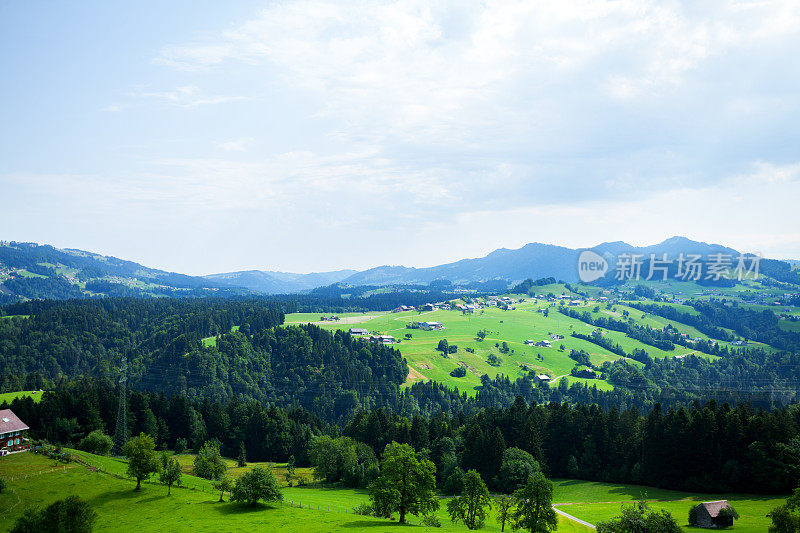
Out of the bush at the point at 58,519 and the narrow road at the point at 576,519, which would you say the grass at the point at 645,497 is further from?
the bush at the point at 58,519

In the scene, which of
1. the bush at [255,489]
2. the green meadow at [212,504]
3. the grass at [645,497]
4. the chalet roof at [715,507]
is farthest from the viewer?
the bush at [255,489]

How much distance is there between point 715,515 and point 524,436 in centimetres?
4569

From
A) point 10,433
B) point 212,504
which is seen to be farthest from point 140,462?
point 10,433

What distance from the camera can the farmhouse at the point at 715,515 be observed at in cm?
5497

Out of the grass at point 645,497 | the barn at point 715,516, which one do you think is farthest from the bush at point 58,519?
the barn at point 715,516

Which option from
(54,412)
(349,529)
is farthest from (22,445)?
(349,529)

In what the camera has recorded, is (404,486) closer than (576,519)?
Yes

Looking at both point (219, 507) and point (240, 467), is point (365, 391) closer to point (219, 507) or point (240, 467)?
point (240, 467)

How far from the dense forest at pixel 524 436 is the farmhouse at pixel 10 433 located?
2308 cm

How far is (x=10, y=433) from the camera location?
8081 centimetres

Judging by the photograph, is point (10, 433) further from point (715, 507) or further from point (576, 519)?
point (715, 507)

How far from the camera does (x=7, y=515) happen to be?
2170 inches

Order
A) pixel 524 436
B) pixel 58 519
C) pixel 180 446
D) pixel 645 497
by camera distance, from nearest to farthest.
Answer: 1. pixel 58 519
2. pixel 645 497
3. pixel 524 436
4. pixel 180 446

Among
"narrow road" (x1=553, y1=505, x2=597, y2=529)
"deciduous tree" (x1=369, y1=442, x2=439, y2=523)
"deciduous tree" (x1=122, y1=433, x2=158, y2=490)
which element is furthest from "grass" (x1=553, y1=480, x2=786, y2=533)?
"deciduous tree" (x1=122, y1=433, x2=158, y2=490)
